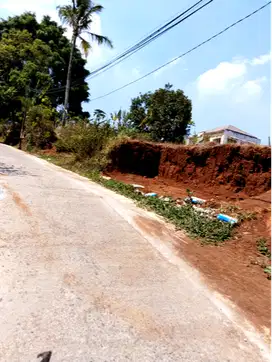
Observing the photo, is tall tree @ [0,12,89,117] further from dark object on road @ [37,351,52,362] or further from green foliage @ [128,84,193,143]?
dark object on road @ [37,351,52,362]

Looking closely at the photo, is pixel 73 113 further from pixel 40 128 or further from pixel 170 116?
pixel 170 116

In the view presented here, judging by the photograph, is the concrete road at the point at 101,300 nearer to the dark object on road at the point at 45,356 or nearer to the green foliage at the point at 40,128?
the dark object on road at the point at 45,356

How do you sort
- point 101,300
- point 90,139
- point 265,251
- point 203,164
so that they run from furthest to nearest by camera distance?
1. point 90,139
2. point 203,164
3. point 265,251
4. point 101,300

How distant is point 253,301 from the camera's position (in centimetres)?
378

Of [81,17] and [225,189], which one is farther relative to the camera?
[81,17]

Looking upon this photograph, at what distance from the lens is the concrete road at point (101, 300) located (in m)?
Answer: 2.50

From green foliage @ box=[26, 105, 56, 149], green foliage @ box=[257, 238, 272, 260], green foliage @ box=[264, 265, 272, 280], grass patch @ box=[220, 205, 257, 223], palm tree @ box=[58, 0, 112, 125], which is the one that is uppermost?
palm tree @ box=[58, 0, 112, 125]

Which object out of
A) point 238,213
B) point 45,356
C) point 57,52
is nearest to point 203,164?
point 238,213

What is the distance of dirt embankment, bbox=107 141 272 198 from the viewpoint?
31.1 ft

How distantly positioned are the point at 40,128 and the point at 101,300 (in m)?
19.3

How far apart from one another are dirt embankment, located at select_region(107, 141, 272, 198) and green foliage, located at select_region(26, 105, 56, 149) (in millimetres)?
8887

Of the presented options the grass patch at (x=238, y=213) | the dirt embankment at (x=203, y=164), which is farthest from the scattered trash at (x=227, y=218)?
the dirt embankment at (x=203, y=164)

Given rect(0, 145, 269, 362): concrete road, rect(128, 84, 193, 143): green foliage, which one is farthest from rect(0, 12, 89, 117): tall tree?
rect(0, 145, 269, 362): concrete road

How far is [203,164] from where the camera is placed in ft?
37.3
